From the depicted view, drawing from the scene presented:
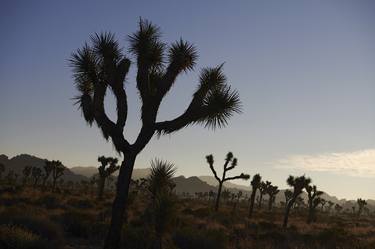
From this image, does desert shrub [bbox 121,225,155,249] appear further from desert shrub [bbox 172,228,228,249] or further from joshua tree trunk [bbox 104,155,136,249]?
desert shrub [bbox 172,228,228,249]

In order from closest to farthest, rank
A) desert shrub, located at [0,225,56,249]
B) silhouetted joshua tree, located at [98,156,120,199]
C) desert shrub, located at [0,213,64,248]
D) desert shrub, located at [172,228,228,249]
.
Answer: desert shrub, located at [0,225,56,249] < desert shrub, located at [0,213,64,248] < desert shrub, located at [172,228,228,249] < silhouetted joshua tree, located at [98,156,120,199]

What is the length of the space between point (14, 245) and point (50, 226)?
98.7 inches

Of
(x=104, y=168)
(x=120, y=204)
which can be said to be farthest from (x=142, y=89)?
(x=104, y=168)

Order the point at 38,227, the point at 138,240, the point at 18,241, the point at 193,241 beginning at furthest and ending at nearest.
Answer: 1. the point at 193,241
2. the point at 38,227
3. the point at 138,240
4. the point at 18,241

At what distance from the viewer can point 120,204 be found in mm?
10500

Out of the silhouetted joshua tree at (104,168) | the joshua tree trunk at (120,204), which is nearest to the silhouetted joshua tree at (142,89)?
the joshua tree trunk at (120,204)

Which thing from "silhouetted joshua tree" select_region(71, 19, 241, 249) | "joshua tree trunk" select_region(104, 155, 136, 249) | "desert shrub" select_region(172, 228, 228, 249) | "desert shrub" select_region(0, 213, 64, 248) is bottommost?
"desert shrub" select_region(0, 213, 64, 248)

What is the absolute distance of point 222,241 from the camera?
11922mm

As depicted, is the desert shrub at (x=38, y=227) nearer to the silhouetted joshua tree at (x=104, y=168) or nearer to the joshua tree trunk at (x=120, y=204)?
the joshua tree trunk at (x=120, y=204)

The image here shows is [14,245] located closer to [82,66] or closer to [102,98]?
[102,98]

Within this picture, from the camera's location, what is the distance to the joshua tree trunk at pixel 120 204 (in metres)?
10.0

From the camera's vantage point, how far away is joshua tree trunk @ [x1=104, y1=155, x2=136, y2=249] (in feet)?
33.0

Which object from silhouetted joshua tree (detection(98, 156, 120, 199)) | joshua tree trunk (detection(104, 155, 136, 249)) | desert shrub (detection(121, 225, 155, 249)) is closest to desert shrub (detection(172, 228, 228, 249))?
desert shrub (detection(121, 225, 155, 249))

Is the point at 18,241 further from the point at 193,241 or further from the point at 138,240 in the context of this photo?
the point at 193,241
